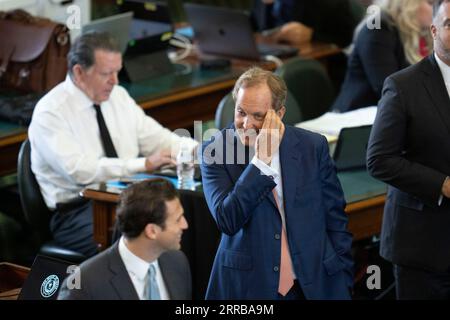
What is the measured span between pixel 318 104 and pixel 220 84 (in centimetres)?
70

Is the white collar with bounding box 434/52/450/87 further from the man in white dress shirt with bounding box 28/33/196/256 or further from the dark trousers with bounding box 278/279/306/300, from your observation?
the man in white dress shirt with bounding box 28/33/196/256

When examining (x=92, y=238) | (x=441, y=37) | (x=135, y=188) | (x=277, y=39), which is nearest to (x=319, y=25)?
(x=277, y=39)

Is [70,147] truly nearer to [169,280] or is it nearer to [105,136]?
[105,136]

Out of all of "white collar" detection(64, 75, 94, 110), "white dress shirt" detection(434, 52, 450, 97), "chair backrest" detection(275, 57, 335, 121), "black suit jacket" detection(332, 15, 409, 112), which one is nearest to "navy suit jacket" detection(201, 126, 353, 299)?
"white dress shirt" detection(434, 52, 450, 97)

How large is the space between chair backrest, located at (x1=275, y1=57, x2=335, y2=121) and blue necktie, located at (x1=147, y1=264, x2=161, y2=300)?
264cm

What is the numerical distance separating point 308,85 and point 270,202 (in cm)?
242

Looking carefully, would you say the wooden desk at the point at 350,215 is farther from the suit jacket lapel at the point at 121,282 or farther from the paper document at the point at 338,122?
the suit jacket lapel at the point at 121,282

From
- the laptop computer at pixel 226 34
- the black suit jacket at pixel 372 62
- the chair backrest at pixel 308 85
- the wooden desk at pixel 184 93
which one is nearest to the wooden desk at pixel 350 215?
the black suit jacket at pixel 372 62

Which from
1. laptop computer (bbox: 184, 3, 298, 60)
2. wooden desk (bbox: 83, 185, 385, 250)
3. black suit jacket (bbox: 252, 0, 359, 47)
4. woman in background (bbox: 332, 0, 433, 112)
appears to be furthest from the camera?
black suit jacket (bbox: 252, 0, 359, 47)

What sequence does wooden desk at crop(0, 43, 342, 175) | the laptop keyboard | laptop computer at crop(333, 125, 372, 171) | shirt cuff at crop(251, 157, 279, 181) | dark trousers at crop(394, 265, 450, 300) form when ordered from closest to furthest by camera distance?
shirt cuff at crop(251, 157, 279, 181) < dark trousers at crop(394, 265, 450, 300) < laptop computer at crop(333, 125, 372, 171) < wooden desk at crop(0, 43, 342, 175) < the laptop keyboard

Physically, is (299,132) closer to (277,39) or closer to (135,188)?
(135,188)

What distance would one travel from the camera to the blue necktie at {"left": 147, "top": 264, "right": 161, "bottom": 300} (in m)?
3.16

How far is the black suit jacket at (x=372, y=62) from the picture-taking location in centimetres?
539

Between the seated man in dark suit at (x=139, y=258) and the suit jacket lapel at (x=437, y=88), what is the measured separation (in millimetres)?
1000
